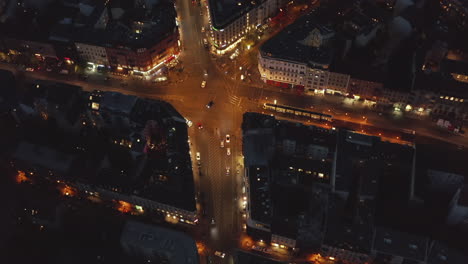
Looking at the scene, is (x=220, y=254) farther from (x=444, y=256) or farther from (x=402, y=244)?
(x=444, y=256)

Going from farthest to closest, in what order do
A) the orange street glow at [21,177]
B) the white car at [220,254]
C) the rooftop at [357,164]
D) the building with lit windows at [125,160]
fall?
the orange street glow at [21,177] < the building with lit windows at [125,160] < the rooftop at [357,164] < the white car at [220,254]

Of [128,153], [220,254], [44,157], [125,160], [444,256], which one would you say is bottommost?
[220,254]

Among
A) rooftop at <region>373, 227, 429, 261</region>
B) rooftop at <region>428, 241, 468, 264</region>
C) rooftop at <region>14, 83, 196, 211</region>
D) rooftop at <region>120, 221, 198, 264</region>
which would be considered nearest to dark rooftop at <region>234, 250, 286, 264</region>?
rooftop at <region>120, 221, 198, 264</region>

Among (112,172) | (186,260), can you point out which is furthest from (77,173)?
(186,260)

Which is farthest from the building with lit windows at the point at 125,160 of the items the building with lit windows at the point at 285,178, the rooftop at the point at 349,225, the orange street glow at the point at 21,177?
the rooftop at the point at 349,225

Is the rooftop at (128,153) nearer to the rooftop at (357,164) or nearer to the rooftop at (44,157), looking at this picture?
the rooftop at (44,157)

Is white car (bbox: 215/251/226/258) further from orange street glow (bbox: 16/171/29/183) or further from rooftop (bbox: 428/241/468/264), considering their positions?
orange street glow (bbox: 16/171/29/183)

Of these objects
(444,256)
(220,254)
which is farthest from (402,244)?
(220,254)

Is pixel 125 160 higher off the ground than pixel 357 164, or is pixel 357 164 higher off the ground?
pixel 357 164
